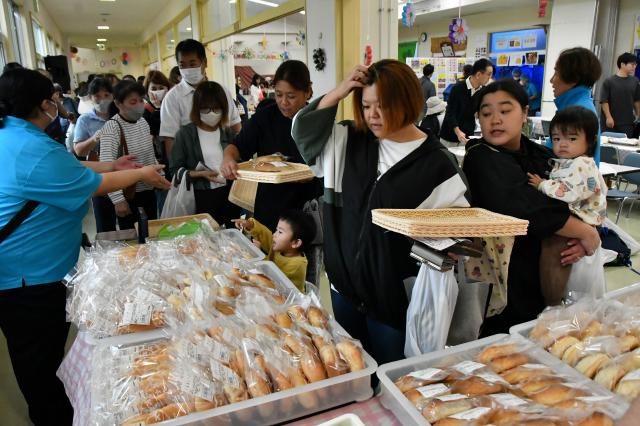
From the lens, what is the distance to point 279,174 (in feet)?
5.70

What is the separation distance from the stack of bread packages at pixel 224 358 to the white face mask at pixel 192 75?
2.12m

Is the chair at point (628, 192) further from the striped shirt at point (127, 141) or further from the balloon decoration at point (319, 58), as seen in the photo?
the striped shirt at point (127, 141)

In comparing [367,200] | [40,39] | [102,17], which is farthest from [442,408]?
[102,17]

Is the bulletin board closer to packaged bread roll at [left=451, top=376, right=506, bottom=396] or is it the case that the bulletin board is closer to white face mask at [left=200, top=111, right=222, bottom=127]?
white face mask at [left=200, top=111, right=222, bottom=127]

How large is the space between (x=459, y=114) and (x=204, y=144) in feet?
13.7

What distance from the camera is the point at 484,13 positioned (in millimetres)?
12016

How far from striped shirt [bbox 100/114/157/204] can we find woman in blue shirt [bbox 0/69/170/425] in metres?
1.05

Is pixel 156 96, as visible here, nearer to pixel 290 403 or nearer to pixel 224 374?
pixel 224 374

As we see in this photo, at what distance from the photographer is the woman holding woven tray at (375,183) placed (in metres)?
1.46

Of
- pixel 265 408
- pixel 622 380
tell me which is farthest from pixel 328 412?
pixel 622 380

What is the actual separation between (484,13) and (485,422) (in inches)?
Result: 513

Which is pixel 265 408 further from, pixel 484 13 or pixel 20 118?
pixel 484 13

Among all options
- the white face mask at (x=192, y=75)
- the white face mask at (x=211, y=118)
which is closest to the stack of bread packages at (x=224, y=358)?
the white face mask at (x=211, y=118)

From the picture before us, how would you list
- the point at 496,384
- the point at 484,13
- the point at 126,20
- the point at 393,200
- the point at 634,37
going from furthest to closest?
the point at 126,20, the point at 484,13, the point at 634,37, the point at 393,200, the point at 496,384
